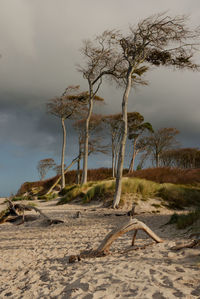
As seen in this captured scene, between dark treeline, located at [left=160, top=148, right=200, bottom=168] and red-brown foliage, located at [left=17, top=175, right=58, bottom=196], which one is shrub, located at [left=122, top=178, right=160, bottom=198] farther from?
dark treeline, located at [left=160, top=148, right=200, bottom=168]

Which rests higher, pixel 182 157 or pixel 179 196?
pixel 182 157

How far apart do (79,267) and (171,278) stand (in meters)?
1.46

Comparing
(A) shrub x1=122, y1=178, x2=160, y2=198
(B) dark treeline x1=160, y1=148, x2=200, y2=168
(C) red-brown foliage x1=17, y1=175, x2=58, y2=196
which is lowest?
(C) red-brown foliage x1=17, y1=175, x2=58, y2=196

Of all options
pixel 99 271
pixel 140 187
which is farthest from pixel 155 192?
pixel 99 271

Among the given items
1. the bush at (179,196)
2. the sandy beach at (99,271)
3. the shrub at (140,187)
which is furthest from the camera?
the shrub at (140,187)

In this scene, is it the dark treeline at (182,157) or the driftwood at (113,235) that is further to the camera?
the dark treeline at (182,157)

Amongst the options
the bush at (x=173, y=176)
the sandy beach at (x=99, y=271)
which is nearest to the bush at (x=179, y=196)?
the bush at (x=173, y=176)

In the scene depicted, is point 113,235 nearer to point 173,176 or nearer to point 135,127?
point 173,176

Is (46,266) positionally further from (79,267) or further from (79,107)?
(79,107)

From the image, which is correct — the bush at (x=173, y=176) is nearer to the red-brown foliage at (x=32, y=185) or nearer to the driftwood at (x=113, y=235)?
the driftwood at (x=113, y=235)

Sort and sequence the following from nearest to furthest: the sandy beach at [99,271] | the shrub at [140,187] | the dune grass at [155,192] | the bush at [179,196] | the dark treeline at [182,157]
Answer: the sandy beach at [99,271] → the bush at [179,196] → the dune grass at [155,192] → the shrub at [140,187] → the dark treeline at [182,157]

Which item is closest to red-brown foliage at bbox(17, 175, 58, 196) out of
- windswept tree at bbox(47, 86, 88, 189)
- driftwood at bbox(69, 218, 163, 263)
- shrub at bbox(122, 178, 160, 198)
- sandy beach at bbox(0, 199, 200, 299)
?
windswept tree at bbox(47, 86, 88, 189)

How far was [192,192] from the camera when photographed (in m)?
11.7

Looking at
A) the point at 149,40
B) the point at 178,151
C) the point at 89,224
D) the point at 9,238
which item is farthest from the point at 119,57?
the point at 178,151
